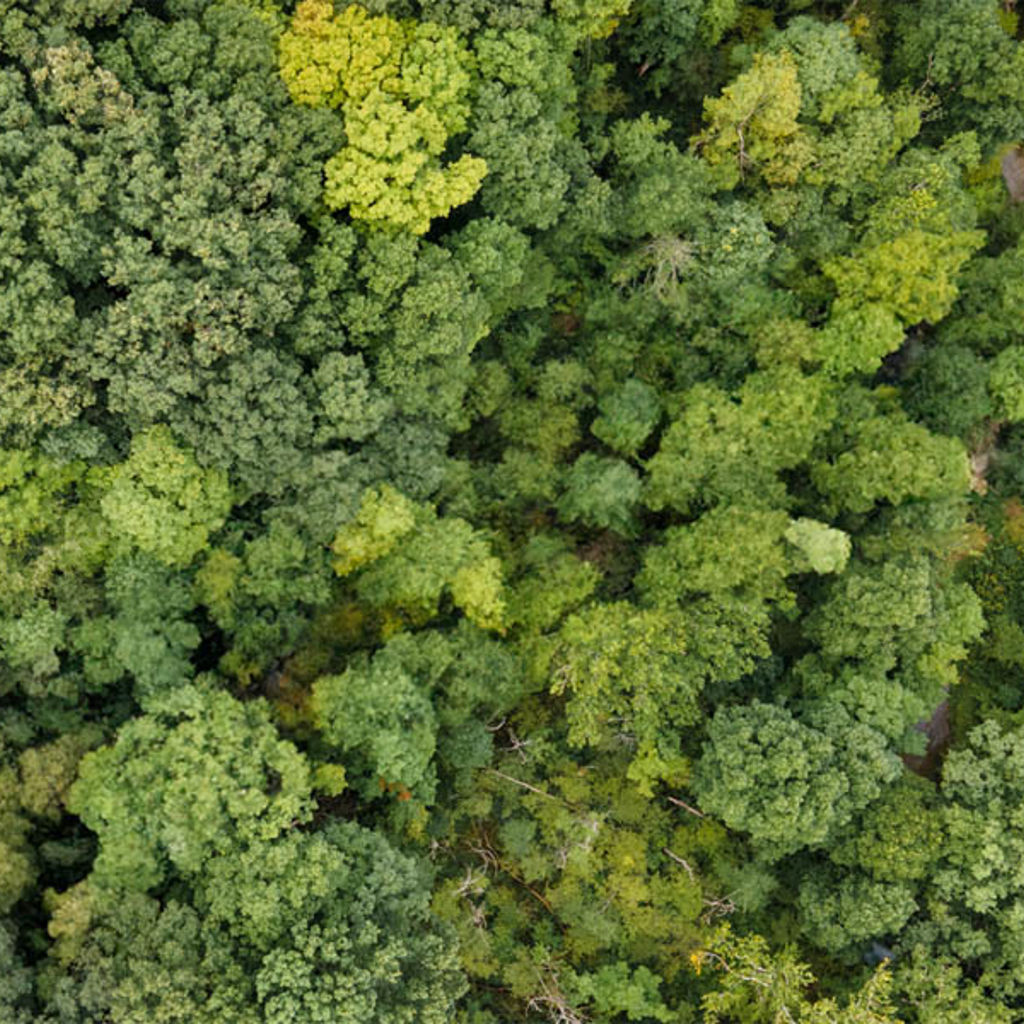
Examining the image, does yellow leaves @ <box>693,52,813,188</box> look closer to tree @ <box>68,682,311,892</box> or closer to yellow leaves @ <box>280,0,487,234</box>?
yellow leaves @ <box>280,0,487,234</box>

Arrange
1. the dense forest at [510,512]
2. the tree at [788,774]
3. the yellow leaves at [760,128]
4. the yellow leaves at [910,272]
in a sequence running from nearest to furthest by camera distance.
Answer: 1. the dense forest at [510,512]
2. the tree at [788,774]
3. the yellow leaves at [760,128]
4. the yellow leaves at [910,272]

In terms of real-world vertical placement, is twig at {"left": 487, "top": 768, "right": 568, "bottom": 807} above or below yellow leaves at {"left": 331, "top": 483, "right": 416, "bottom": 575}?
below

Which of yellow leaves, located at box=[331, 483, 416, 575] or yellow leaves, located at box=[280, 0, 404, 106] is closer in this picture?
yellow leaves, located at box=[280, 0, 404, 106]

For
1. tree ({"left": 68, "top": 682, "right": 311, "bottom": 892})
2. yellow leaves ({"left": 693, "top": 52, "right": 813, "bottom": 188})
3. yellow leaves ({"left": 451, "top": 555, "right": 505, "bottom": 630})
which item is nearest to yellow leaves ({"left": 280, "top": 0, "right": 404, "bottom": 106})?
yellow leaves ({"left": 693, "top": 52, "right": 813, "bottom": 188})

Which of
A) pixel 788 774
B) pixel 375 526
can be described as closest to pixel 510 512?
pixel 375 526

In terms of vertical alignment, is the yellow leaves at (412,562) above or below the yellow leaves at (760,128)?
below

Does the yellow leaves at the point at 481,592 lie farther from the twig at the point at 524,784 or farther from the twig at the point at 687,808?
the twig at the point at 687,808

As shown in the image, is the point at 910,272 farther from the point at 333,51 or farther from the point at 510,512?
the point at 333,51

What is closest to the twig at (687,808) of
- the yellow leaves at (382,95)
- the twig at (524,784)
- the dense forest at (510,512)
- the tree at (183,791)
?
the dense forest at (510,512)
